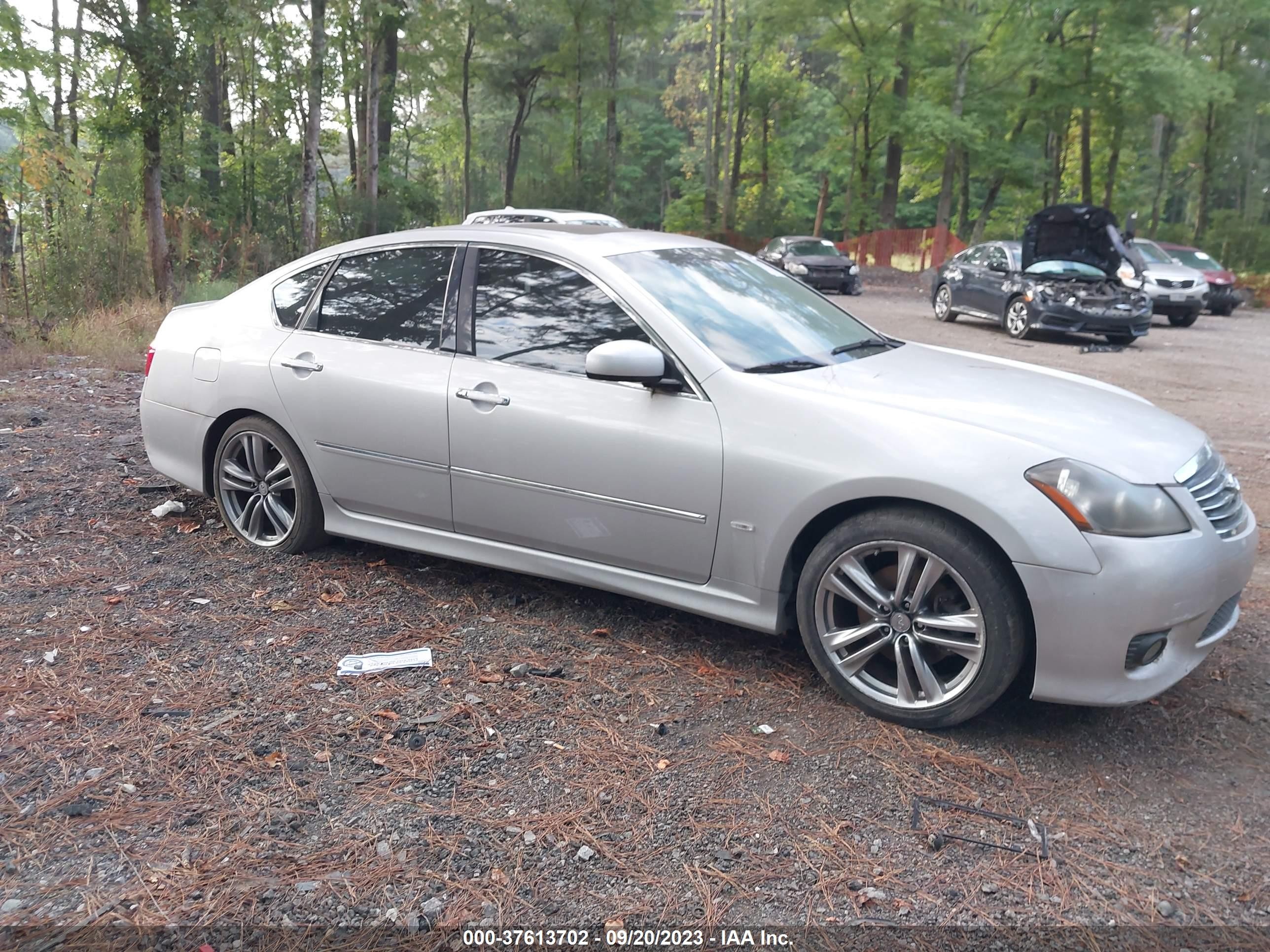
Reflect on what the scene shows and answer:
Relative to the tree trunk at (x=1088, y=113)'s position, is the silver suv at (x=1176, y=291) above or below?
below

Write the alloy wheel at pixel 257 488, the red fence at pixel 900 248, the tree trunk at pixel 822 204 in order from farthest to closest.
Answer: the tree trunk at pixel 822 204
the red fence at pixel 900 248
the alloy wheel at pixel 257 488

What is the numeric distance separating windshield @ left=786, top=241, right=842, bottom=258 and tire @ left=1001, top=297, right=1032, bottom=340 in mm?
9395

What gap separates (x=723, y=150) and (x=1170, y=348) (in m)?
32.8

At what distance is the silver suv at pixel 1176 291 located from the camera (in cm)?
1908

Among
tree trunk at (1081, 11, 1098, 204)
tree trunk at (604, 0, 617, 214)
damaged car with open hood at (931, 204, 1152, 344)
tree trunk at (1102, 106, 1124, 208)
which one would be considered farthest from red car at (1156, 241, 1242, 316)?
tree trunk at (604, 0, 617, 214)

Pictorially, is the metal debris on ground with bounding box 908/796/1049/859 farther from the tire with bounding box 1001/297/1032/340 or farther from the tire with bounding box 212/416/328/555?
the tire with bounding box 1001/297/1032/340

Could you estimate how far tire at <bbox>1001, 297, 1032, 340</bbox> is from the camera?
1577cm

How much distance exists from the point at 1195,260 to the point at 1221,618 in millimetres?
23162

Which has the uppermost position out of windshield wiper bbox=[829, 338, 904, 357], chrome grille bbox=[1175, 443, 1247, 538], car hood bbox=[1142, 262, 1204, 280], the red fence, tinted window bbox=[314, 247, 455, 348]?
the red fence

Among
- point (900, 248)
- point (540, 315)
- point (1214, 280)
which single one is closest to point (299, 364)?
point (540, 315)

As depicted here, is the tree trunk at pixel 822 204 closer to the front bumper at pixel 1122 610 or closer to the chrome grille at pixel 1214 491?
the chrome grille at pixel 1214 491

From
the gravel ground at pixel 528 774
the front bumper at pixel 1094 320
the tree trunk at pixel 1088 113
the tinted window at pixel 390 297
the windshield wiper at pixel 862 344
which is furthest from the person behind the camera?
the tree trunk at pixel 1088 113

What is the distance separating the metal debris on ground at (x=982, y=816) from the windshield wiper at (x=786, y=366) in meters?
1.64

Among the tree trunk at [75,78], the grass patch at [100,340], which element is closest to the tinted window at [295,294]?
the grass patch at [100,340]
